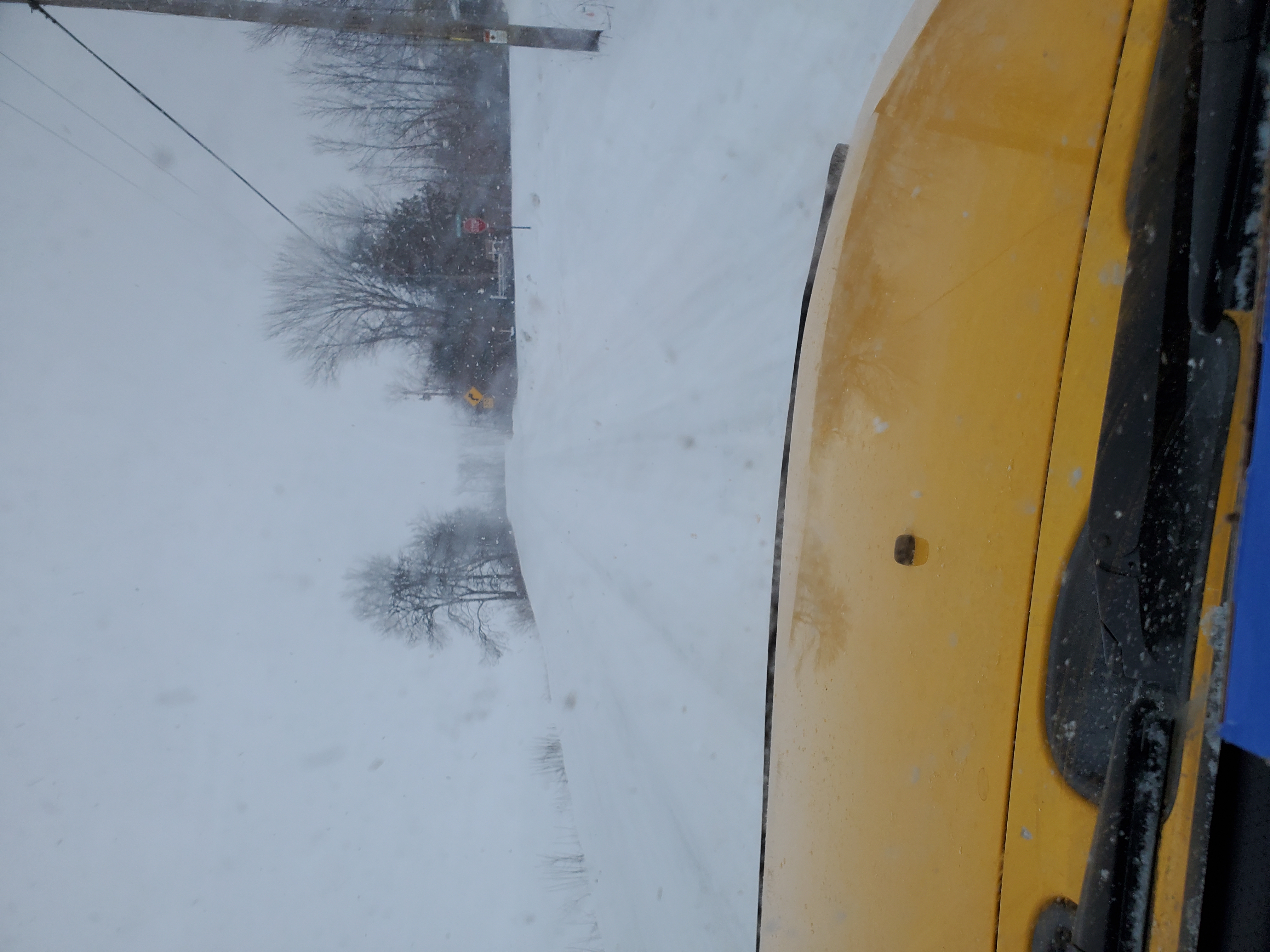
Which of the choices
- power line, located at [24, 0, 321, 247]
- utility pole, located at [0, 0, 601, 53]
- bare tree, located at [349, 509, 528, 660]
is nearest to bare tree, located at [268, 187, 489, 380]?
power line, located at [24, 0, 321, 247]

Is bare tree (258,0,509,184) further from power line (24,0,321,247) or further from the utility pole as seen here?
power line (24,0,321,247)

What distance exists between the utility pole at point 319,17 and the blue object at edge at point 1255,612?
2.40 metres

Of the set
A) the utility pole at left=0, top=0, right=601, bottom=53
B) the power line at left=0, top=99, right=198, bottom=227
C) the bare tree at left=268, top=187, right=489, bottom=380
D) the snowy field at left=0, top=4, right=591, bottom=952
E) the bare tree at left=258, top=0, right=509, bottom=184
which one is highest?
the utility pole at left=0, top=0, right=601, bottom=53

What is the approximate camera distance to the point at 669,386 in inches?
86.4

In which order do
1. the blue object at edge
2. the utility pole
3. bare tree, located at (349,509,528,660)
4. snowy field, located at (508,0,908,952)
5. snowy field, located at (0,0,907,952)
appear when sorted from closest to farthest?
the blue object at edge → snowy field, located at (508,0,908,952) → snowy field, located at (0,0,907,952) → the utility pole → bare tree, located at (349,509,528,660)

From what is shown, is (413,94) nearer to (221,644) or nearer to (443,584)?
(443,584)

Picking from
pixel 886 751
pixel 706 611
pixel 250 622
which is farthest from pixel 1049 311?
pixel 250 622

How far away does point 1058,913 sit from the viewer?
754 millimetres

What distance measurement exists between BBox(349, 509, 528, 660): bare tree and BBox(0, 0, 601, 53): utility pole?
1825 mm

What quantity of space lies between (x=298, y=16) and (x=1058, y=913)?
3208 mm

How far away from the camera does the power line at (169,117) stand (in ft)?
7.80

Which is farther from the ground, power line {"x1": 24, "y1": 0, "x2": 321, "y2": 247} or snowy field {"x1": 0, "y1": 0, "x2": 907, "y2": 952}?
power line {"x1": 24, "y1": 0, "x2": 321, "y2": 247}

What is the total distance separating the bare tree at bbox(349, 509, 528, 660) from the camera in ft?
9.04

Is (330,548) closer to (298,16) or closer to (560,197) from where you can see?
(560,197)
